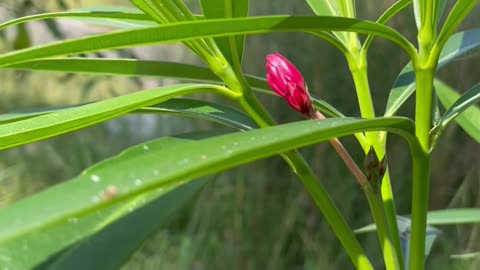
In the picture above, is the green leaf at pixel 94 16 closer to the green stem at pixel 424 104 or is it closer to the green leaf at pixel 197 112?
the green leaf at pixel 197 112

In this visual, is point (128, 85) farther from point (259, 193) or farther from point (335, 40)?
point (335, 40)

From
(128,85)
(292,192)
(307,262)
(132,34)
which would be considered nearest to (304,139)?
(132,34)

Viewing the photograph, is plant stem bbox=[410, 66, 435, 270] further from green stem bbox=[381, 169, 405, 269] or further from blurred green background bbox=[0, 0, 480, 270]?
blurred green background bbox=[0, 0, 480, 270]

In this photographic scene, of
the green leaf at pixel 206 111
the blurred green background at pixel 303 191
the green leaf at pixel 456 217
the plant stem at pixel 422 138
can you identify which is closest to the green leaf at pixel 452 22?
the plant stem at pixel 422 138

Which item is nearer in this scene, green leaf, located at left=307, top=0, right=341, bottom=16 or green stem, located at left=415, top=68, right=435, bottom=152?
green stem, located at left=415, top=68, right=435, bottom=152

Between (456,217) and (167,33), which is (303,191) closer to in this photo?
(456,217)

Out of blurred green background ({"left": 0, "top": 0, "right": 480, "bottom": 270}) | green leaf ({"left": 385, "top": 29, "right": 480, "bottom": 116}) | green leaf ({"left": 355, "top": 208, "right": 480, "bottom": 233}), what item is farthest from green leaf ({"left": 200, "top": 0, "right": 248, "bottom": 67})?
blurred green background ({"left": 0, "top": 0, "right": 480, "bottom": 270})
